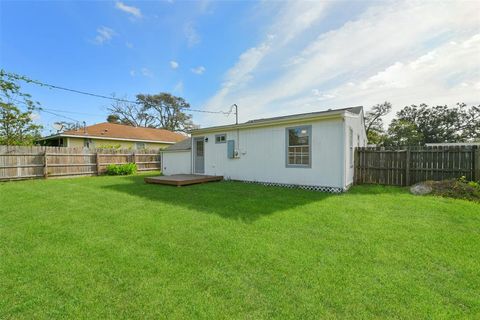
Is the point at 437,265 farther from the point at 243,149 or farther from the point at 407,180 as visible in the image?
the point at 243,149

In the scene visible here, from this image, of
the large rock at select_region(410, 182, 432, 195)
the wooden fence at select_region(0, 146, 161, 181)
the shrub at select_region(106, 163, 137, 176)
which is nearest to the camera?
the large rock at select_region(410, 182, 432, 195)

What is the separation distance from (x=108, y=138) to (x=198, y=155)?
32.1ft

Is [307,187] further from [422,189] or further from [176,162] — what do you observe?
[176,162]

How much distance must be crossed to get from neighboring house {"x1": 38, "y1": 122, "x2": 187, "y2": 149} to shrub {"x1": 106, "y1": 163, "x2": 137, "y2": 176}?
2843 millimetres

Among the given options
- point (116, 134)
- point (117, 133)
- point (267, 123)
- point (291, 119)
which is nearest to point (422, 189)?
point (291, 119)

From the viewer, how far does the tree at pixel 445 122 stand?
27.3m

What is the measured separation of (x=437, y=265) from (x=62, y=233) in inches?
209

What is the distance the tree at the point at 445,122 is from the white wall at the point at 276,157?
87.6 ft

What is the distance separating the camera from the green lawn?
1945 millimetres

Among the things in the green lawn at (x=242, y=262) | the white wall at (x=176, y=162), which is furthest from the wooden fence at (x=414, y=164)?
the white wall at (x=176, y=162)

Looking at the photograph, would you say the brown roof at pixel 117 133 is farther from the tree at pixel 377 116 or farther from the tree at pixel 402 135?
the tree at pixel 402 135

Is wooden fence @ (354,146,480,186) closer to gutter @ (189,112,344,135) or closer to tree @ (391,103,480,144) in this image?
gutter @ (189,112,344,135)

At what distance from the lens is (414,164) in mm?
7867

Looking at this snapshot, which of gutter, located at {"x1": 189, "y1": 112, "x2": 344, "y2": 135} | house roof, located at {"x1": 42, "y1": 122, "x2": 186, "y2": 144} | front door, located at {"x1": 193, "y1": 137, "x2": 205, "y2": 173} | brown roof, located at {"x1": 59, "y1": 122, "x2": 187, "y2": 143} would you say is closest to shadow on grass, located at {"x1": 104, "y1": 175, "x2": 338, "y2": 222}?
gutter, located at {"x1": 189, "y1": 112, "x2": 344, "y2": 135}
